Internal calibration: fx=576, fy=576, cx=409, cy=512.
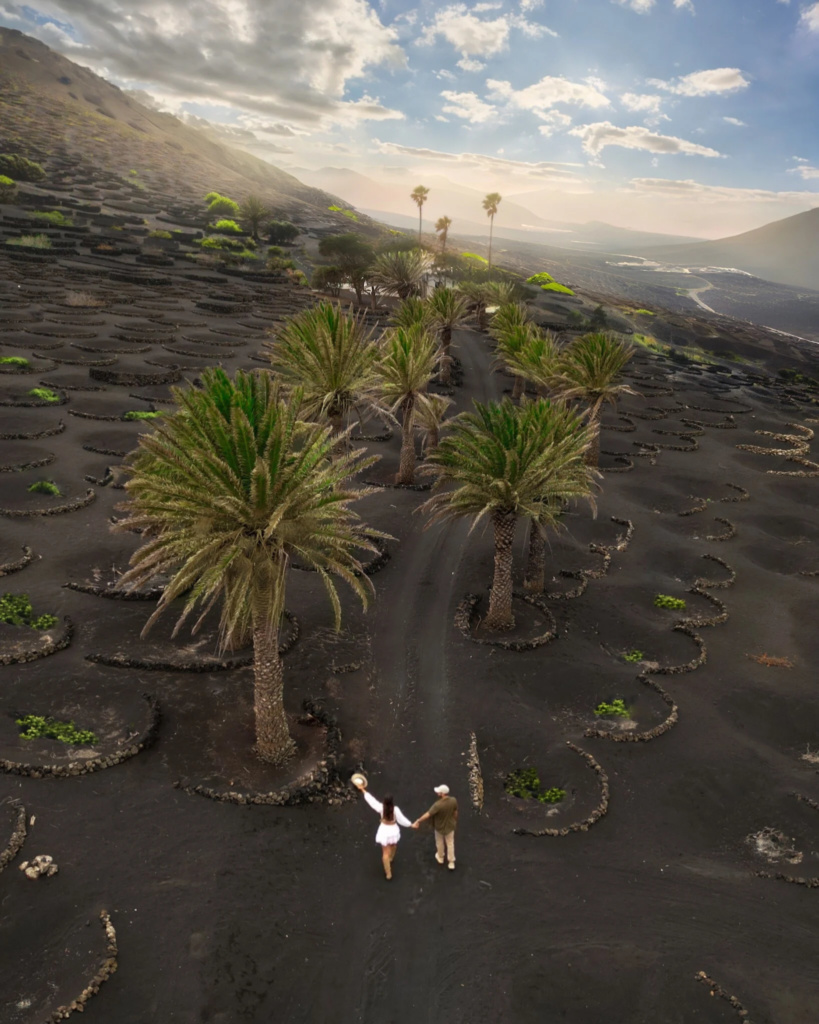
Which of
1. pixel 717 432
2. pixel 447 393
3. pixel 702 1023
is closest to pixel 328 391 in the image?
pixel 702 1023

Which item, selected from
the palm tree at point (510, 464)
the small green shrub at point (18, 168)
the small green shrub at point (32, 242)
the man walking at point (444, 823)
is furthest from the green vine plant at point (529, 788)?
the small green shrub at point (18, 168)

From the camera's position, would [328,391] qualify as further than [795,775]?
Yes

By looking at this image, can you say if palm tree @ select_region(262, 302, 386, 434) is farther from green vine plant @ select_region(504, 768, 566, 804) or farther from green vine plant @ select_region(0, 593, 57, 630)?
green vine plant @ select_region(504, 768, 566, 804)

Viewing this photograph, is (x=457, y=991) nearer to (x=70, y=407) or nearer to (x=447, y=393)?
(x=70, y=407)

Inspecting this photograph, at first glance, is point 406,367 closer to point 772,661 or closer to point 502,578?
point 502,578

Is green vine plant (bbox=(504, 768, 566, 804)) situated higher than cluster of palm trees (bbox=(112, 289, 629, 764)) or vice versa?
cluster of palm trees (bbox=(112, 289, 629, 764))

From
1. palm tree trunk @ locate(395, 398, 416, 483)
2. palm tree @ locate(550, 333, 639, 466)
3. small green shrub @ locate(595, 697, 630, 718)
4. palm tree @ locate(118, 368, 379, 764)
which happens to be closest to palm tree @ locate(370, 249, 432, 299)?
palm tree @ locate(550, 333, 639, 466)
